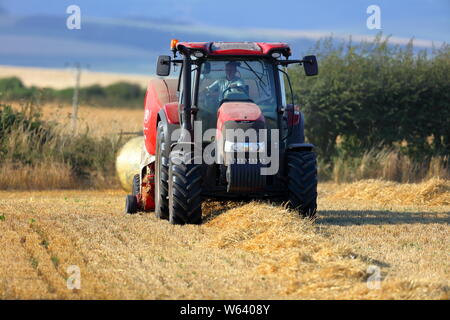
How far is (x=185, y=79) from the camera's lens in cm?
1230

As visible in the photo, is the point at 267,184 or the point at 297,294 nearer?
the point at 297,294

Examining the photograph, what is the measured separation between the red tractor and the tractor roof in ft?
0.05

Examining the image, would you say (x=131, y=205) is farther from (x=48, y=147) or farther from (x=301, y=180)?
(x=48, y=147)

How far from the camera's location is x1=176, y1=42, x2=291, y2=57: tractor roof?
12359 mm

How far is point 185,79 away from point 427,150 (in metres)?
11.0

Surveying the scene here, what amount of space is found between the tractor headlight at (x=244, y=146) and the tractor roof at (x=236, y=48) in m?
1.55

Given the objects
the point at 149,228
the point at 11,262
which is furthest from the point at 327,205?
the point at 11,262

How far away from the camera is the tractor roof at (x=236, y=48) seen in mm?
12359
